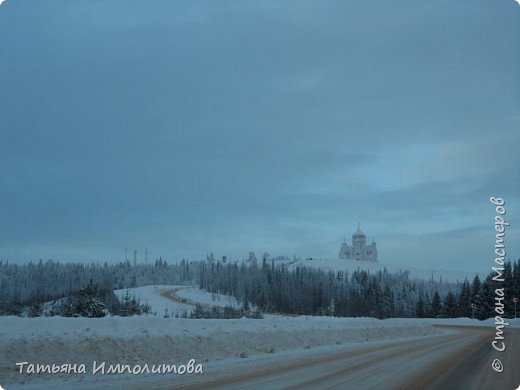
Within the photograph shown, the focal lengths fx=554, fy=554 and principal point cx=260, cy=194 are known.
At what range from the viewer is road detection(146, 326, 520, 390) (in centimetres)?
1425

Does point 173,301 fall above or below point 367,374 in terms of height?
below

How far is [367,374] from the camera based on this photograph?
1669 cm

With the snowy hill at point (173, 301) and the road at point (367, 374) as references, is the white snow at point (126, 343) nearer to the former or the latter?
the road at point (367, 374)

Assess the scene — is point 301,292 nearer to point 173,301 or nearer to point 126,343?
point 173,301

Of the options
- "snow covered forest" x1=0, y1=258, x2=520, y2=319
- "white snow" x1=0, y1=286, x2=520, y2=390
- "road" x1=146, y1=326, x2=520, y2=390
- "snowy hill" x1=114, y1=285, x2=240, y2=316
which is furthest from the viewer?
"snowy hill" x1=114, y1=285, x2=240, y2=316

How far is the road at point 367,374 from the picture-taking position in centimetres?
1425

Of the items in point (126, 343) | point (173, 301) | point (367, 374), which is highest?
point (126, 343)

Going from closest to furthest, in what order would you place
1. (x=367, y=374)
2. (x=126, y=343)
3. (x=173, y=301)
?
(x=367, y=374) < (x=126, y=343) < (x=173, y=301)

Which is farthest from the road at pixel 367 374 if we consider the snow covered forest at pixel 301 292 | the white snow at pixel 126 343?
the snow covered forest at pixel 301 292

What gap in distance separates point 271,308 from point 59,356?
116 meters

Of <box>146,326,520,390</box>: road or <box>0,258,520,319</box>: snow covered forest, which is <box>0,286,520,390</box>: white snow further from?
<box>0,258,520,319</box>: snow covered forest

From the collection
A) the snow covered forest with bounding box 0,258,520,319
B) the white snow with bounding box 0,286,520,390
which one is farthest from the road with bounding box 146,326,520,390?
the snow covered forest with bounding box 0,258,520,319

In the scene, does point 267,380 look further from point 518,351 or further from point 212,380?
point 518,351

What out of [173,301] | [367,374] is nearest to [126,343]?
[367,374]
